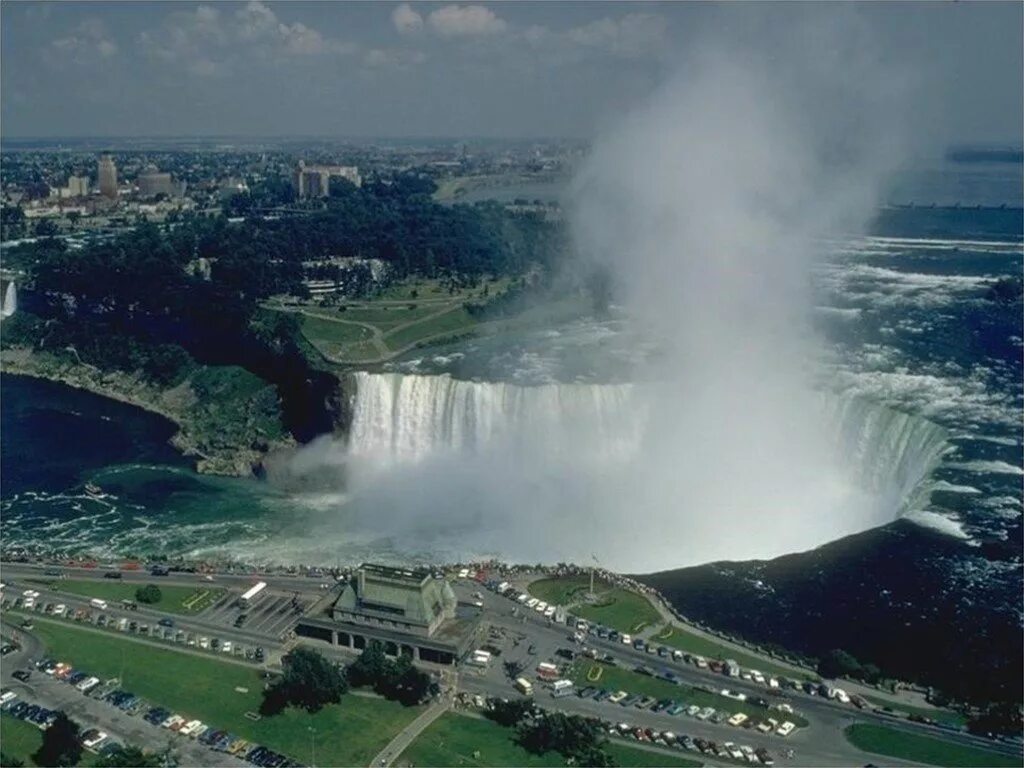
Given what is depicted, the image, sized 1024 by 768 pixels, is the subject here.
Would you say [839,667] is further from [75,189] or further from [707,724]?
[75,189]

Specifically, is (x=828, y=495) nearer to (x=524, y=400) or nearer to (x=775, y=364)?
(x=775, y=364)

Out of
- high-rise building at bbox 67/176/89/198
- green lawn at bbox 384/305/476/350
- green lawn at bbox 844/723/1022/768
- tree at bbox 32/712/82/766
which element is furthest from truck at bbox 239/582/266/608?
high-rise building at bbox 67/176/89/198

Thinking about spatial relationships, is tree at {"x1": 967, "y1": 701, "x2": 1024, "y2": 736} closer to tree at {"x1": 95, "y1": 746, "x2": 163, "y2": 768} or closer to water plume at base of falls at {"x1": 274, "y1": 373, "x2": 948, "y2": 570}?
water plume at base of falls at {"x1": 274, "y1": 373, "x2": 948, "y2": 570}

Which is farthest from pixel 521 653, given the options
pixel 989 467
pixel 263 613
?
pixel 989 467

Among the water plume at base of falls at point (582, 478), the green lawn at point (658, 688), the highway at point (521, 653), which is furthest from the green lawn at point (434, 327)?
the green lawn at point (658, 688)

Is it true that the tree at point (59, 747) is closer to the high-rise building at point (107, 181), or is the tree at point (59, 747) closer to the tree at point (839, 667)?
the tree at point (839, 667)

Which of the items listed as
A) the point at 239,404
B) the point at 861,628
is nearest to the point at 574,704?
the point at 861,628

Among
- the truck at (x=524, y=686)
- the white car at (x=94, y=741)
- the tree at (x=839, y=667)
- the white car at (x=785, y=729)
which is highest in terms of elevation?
the tree at (x=839, y=667)
